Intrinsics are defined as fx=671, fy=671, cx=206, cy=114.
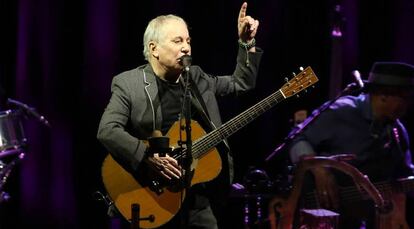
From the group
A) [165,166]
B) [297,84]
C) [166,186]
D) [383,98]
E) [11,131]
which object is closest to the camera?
[165,166]

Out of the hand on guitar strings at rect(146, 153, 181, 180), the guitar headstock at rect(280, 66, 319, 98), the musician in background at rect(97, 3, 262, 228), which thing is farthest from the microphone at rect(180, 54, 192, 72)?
the guitar headstock at rect(280, 66, 319, 98)

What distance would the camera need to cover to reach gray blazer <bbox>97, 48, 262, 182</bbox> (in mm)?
3898

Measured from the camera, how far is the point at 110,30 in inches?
247

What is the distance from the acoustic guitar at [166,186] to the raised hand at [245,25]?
0.45 metres

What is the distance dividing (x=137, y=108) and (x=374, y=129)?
1974mm

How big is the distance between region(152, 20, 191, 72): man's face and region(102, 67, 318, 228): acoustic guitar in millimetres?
368

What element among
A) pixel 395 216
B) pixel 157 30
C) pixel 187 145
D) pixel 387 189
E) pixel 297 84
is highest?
pixel 157 30

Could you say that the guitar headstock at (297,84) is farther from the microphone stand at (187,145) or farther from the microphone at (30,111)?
the microphone at (30,111)

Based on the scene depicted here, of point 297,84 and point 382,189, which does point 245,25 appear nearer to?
point 297,84

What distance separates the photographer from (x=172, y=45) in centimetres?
408

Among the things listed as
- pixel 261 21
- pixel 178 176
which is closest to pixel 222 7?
pixel 261 21

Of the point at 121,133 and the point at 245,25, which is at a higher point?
the point at 245,25

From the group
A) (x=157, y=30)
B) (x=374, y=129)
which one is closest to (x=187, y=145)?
(x=157, y=30)

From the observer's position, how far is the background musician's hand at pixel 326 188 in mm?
4781
